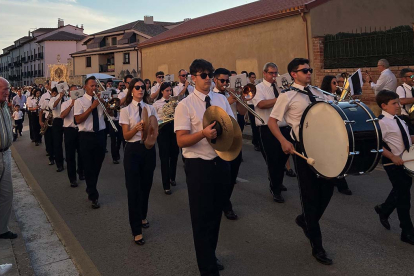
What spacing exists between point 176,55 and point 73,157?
1894 centimetres

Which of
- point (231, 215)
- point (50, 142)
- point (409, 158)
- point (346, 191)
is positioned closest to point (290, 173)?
point (346, 191)

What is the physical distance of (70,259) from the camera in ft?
15.2

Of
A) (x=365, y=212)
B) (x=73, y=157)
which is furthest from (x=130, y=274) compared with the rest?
(x=73, y=157)

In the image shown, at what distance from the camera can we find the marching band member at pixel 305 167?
13.9ft

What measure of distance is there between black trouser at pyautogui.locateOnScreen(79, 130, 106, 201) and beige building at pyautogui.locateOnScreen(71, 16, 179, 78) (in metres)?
40.3

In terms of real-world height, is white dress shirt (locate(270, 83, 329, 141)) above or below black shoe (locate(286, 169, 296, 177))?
above

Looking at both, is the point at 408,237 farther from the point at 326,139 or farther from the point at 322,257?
the point at 326,139

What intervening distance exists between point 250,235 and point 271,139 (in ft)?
5.98

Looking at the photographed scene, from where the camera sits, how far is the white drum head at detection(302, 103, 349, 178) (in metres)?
3.78

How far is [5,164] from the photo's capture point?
Answer: 16.4 feet

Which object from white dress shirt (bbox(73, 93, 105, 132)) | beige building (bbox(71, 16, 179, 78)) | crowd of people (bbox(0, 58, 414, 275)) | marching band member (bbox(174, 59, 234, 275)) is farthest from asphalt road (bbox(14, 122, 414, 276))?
beige building (bbox(71, 16, 179, 78))

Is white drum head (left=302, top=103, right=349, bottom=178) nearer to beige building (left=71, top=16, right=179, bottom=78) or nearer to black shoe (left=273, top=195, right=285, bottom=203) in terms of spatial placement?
black shoe (left=273, top=195, right=285, bottom=203)

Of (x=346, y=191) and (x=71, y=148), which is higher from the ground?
(x=71, y=148)

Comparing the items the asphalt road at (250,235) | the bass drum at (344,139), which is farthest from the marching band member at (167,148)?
the bass drum at (344,139)
